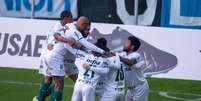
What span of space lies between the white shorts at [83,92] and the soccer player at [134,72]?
1036 millimetres

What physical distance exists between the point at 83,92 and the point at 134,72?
147 centimetres

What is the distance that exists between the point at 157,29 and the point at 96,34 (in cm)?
167

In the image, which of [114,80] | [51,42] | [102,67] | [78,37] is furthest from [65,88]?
[102,67]

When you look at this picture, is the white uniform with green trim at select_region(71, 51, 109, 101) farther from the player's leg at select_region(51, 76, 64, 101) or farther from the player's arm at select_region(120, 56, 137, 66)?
the player's leg at select_region(51, 76, 64, 101)

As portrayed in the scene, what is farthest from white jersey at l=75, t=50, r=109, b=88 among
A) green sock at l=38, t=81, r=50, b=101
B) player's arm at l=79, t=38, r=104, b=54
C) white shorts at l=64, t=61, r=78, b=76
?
green sock at l=38, t=81, r=50, b=101

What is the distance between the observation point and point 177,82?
21.6 metres

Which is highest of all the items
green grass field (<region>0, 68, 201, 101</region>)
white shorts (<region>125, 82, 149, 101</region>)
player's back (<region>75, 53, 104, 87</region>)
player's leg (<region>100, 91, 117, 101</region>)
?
player's back (<region>75, 53, 104, 87</region>)

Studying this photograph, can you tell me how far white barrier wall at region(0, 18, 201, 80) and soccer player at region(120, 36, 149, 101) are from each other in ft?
24.1

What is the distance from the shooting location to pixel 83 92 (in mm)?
13352

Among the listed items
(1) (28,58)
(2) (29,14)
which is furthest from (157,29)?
(2) (29,14)

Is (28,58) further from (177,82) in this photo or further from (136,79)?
(136,79)

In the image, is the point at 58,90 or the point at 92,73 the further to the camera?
the point at 58,90

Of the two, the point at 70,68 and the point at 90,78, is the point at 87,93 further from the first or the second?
the point at 70,68

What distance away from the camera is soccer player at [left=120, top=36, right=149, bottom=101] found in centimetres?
1409
